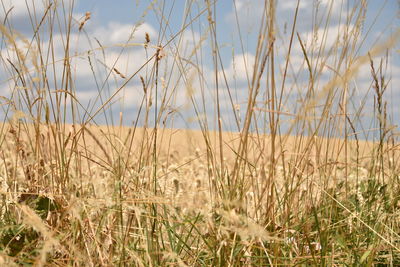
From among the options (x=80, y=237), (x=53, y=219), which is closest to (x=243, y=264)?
(x=80, y=237)

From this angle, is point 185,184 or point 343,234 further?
point 185,184

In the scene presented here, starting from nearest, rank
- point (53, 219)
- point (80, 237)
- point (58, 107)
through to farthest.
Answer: point (80, 237) < point (53, 219) < point (58, 107)

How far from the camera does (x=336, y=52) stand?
1653mm

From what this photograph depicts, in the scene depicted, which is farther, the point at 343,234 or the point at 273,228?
the point at 343,234

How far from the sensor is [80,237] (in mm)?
1160

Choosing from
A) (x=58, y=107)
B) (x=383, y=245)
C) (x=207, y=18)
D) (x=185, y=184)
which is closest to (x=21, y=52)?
(x=58, y=107)

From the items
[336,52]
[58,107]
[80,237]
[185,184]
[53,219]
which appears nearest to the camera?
[80,237]

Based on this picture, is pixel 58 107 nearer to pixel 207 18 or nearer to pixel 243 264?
pixel 207 18

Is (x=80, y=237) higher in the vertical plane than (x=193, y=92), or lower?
lower

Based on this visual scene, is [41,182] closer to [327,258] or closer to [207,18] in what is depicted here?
[207,18]

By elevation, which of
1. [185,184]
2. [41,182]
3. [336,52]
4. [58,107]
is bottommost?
[185,184]

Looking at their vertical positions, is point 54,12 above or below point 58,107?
above

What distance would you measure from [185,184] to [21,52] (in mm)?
1905

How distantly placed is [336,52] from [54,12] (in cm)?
82
